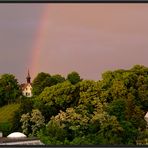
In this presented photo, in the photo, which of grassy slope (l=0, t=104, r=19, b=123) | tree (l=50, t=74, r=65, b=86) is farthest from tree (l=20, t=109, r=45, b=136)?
tree (l=50, t=74, r=65, b=86)

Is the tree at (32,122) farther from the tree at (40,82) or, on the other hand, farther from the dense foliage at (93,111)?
the tree at (40,82)

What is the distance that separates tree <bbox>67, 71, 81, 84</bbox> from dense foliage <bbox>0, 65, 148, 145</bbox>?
1.88 m

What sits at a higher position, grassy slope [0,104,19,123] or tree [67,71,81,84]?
tree [67,71,81,84]

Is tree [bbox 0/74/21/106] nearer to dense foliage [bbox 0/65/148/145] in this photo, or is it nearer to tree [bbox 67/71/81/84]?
tree [bbox 67/71/81/84]

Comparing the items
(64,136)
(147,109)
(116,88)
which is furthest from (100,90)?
(64,136)

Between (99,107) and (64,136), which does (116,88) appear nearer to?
(99,107)

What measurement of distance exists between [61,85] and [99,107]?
1929mm

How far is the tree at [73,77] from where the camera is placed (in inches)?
809

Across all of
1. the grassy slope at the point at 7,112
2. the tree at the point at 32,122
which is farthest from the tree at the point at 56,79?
the tree at the point at 32,122

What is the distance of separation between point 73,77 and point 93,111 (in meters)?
3.81

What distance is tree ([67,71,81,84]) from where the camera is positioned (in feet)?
67.4

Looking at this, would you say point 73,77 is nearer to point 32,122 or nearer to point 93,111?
point 93,111

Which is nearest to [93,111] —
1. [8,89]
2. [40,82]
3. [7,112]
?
[7,112]

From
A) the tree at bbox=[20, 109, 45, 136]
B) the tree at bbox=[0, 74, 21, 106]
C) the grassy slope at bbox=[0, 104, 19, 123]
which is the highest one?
the tree at bbox=[0, 74, 21, 106]
